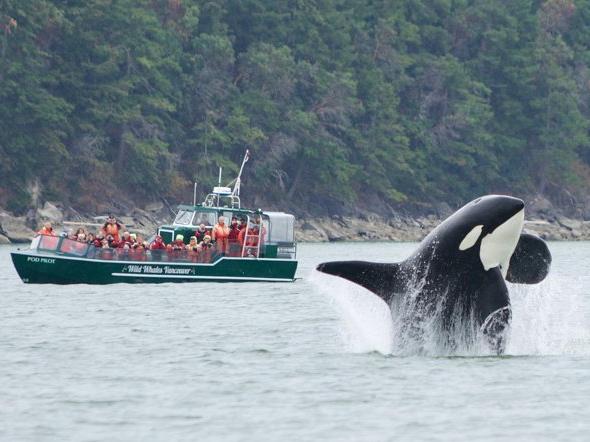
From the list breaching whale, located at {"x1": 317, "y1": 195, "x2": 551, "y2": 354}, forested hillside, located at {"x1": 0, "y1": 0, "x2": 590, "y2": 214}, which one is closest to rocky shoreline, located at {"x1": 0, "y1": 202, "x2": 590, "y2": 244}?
forested hillside, located at {"x1": 0, "y1": 0, "x2": 590, "y2": 214}

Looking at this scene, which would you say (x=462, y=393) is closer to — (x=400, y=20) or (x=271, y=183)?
(x=271, y=183)

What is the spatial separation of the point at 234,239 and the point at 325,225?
51.8 meters

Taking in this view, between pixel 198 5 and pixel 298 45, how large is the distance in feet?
26.5

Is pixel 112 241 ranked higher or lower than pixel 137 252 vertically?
higher

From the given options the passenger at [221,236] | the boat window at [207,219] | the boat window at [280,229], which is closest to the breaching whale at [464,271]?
the passenger at [221,236]

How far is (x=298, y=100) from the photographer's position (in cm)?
10106

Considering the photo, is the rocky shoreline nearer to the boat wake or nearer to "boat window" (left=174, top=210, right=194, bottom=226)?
"boat window" (left=174, top=210, right=194, bottom=226)

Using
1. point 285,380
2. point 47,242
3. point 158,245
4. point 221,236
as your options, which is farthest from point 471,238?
point 221,236

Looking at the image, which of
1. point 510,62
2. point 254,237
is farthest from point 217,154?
point 254,237

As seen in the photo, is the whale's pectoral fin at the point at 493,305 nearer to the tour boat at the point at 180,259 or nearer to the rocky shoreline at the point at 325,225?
the tour boat at the point at 180,259

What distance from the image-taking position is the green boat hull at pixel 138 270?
43688 millimetres

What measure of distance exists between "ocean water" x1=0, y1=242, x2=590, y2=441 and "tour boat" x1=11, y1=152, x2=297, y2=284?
9873 millimetres

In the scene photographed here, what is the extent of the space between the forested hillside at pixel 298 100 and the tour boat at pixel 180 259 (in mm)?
36401

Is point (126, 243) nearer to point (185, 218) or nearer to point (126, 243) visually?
point (126, 243)
